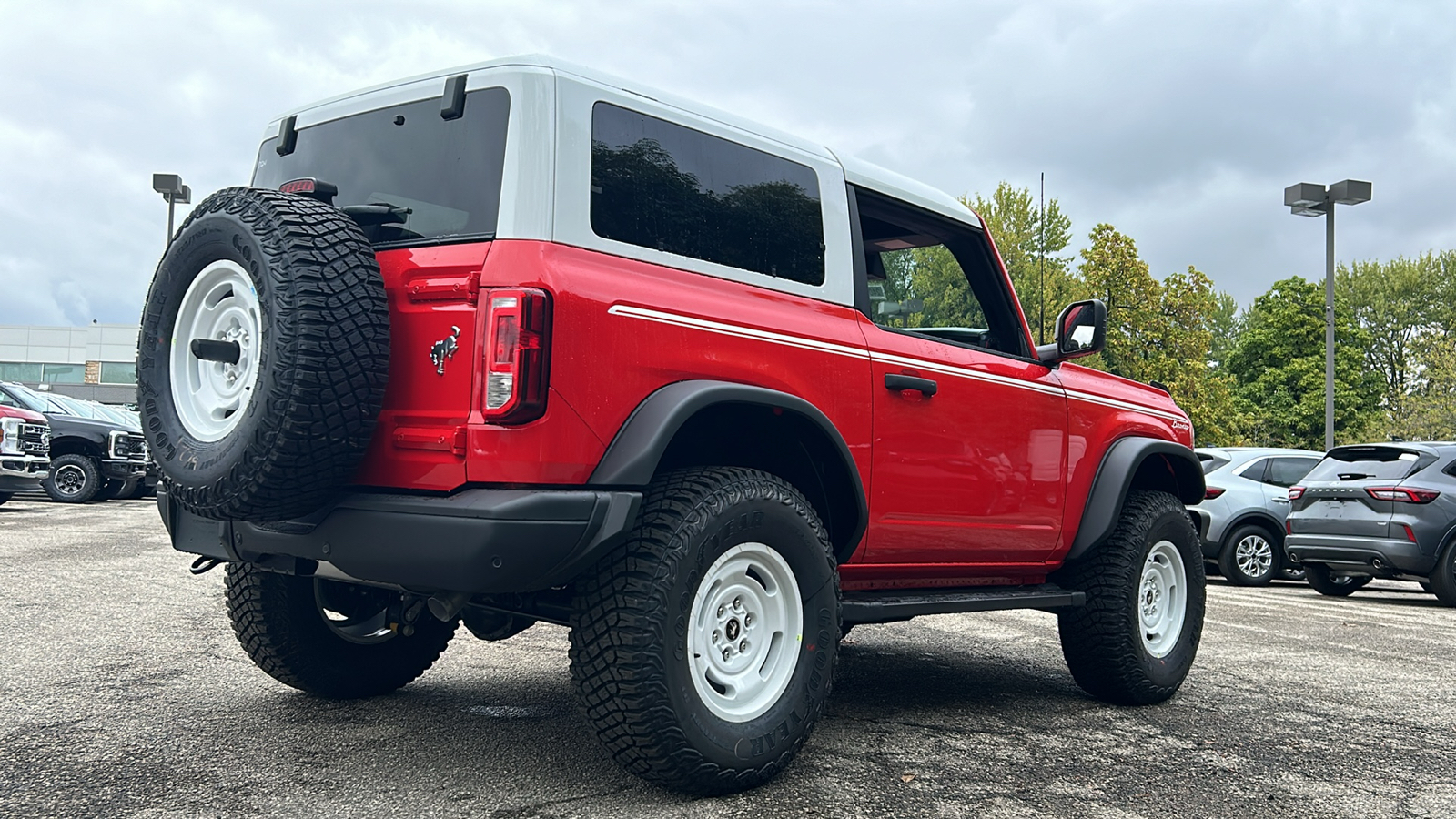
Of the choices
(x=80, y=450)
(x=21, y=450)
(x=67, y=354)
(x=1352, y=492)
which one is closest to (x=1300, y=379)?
(x=1352, y=492)

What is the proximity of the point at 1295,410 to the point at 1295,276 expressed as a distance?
6.00 meters

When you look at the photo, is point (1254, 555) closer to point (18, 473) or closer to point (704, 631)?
point (704, 631)

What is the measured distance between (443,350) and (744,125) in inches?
58.0

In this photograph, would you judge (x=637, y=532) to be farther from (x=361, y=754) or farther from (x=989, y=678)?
(x=989, y=678)

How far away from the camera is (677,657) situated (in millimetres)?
3334

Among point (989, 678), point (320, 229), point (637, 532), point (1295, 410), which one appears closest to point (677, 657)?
point (637, 532)

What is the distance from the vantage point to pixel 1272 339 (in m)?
50.1

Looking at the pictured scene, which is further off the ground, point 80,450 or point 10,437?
point 10,437

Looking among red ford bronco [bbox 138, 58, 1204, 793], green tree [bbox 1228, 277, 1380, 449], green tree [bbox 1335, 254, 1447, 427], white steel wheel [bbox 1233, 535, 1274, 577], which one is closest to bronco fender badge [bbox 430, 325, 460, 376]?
red ford bronco [bbox 138, 58, 1204, 793]

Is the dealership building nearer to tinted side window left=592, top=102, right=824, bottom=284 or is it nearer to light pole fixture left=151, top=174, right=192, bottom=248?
light pole fixture left=151, top=174, right=192, bottom=248

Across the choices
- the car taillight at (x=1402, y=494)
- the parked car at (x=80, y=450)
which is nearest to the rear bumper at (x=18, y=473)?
the parked car at (x=80, y=450)

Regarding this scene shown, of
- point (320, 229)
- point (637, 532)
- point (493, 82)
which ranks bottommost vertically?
point (637, 532)

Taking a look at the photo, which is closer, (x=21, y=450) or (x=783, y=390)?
(x=783, y=390)

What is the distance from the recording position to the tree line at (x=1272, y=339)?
35562 millimetres
